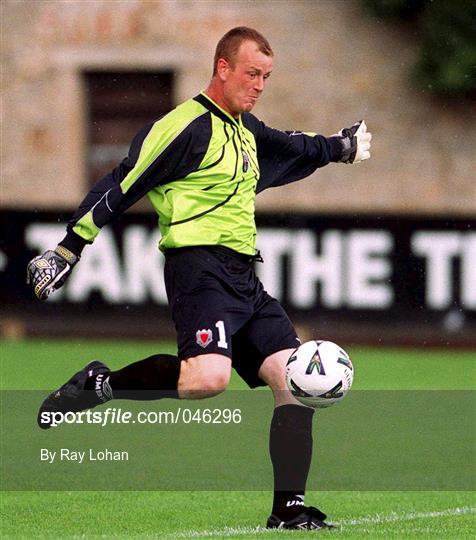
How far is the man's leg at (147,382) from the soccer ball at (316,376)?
0.29 meters

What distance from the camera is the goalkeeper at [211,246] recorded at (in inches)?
284

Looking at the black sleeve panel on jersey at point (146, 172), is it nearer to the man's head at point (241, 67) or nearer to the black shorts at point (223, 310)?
the man's head at point (241, 67)

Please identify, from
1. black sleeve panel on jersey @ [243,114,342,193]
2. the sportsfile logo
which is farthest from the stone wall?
black sleeve panel on jersey @ [243,114,342,193]

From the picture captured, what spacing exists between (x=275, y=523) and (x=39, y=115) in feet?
52.3

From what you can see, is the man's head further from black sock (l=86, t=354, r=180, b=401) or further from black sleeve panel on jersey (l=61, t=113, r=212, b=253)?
black sock (l=86, t=354, r=180, b=401)

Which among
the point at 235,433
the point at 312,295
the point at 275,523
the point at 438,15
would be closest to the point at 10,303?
the point at 312,295

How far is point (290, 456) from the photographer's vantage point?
7.18m

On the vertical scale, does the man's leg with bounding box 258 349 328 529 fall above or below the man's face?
below

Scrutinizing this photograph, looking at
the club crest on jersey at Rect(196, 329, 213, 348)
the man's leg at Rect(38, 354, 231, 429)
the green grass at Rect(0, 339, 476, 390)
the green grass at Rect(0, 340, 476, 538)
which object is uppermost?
the club crest on jersey at Rect(196, 329, 213, 348)

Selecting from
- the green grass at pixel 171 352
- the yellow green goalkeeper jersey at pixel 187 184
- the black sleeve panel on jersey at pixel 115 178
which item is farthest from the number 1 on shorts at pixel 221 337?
the green grass at pixel 171 352

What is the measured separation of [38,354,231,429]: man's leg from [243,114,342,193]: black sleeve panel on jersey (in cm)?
101

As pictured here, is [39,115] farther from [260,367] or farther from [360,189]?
[260,367]

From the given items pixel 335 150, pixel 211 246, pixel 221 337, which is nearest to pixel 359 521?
pixel 221 337

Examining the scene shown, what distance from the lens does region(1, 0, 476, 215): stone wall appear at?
22.0m
